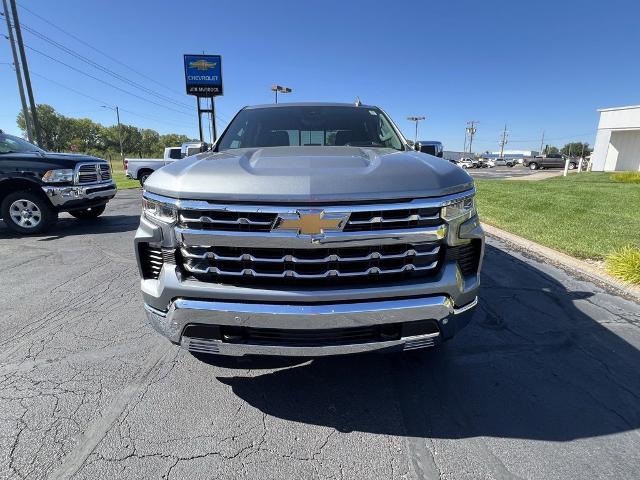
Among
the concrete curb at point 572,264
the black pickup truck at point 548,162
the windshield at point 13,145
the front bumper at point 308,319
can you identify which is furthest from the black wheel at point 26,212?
the black pickup truck at point 548,162

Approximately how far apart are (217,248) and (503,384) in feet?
6.96

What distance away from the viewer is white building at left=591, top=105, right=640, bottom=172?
30.2 metres

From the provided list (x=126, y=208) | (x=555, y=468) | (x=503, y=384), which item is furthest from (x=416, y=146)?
(x=126, y=208)

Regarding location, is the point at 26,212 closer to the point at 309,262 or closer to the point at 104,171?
the point at 104,171

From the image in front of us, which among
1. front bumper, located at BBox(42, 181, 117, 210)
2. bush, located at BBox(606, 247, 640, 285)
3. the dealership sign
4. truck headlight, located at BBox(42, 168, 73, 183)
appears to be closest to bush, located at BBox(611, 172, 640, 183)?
bush, located at BBox(606, 247, 640, 285)

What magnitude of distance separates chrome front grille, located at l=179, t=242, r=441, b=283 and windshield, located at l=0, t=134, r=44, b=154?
7610 mm

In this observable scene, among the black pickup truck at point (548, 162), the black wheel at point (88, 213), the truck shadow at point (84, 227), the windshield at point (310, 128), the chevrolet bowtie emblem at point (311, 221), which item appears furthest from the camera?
the black pickup truck at point (548, 162)

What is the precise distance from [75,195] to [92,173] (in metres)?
0.68

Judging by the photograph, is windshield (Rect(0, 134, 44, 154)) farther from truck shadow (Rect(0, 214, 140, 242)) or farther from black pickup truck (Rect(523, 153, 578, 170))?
black pickup truck (Rect(523, 153, 578, 170))

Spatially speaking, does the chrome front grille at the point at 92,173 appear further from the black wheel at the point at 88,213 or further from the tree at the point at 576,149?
the tree at the point at 576,149

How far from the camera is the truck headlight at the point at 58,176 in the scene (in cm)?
682

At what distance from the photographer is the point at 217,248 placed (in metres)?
1.92

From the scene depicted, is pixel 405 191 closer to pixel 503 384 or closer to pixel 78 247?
pixel 503 384

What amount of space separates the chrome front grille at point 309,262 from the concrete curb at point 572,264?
3613mm
